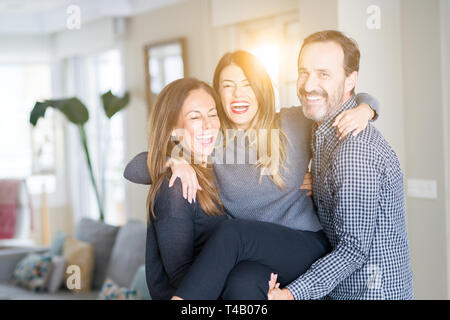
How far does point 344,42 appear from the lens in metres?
0.98

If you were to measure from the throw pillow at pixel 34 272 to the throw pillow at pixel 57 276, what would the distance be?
0.10 feet

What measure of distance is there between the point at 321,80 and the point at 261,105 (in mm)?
116

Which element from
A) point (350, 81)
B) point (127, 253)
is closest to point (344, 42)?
point (350, 81)

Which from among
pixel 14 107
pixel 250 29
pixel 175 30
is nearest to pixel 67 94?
pixel 14 107

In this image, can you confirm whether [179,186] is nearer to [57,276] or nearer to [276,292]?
[276,292]

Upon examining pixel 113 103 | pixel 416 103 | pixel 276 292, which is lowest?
pixel 276 292

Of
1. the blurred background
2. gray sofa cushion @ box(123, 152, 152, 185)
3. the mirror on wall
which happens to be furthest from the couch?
gray sofa cushion @ box(123, 152, 152, 185)

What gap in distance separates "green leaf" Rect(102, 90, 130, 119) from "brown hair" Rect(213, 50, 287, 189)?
1.72m

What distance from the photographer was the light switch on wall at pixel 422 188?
4.28 ft

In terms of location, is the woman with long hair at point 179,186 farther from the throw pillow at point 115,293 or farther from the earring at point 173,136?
the throw pillow at point 115,293

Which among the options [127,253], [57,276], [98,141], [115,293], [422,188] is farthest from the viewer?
[98,141]

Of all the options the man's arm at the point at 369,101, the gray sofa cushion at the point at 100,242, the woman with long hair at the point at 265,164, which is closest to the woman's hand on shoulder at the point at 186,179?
the woman with long hair at the point at 265,164

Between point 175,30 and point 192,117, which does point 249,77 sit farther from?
point 175,30
